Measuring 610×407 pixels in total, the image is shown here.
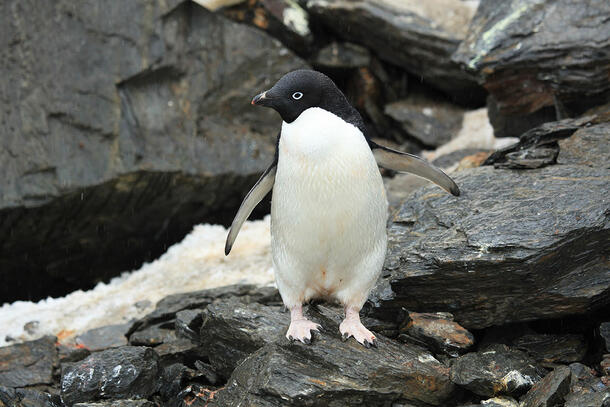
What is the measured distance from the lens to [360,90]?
382 inches

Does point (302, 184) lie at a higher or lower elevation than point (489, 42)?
lower

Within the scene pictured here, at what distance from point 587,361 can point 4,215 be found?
5.61 meters

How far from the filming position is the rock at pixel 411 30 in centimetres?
890

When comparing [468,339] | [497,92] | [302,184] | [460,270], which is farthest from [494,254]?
[497,92]

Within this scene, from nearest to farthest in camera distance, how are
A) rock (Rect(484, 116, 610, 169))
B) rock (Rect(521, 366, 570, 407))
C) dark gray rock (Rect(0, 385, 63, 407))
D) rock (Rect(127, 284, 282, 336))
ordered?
rock (Rect(521, 366, 570, 407))
dark gray rock (Rect(0, 385, 63, 407))
rock (Rect(484, 116, 610, 169))
rock (Rect(127, 284, 282, 336))

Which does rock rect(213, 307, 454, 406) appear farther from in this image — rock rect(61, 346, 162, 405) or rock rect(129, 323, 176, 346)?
rock rect(129, 323, 176, 346)

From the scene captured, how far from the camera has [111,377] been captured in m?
4.49

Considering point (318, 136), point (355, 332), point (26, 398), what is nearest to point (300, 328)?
point (355, 332)

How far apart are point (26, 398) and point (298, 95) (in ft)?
8.51

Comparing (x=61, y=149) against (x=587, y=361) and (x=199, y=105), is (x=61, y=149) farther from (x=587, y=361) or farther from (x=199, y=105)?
(x=587, y=361)

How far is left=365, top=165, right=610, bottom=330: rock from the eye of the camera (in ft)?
13.2

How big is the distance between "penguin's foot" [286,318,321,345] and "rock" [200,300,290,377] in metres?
0.34

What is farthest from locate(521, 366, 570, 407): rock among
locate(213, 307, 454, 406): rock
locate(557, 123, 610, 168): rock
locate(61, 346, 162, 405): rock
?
locate(61, 346, 162, 405): rock

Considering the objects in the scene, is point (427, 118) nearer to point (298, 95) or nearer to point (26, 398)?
point (298, 95)
